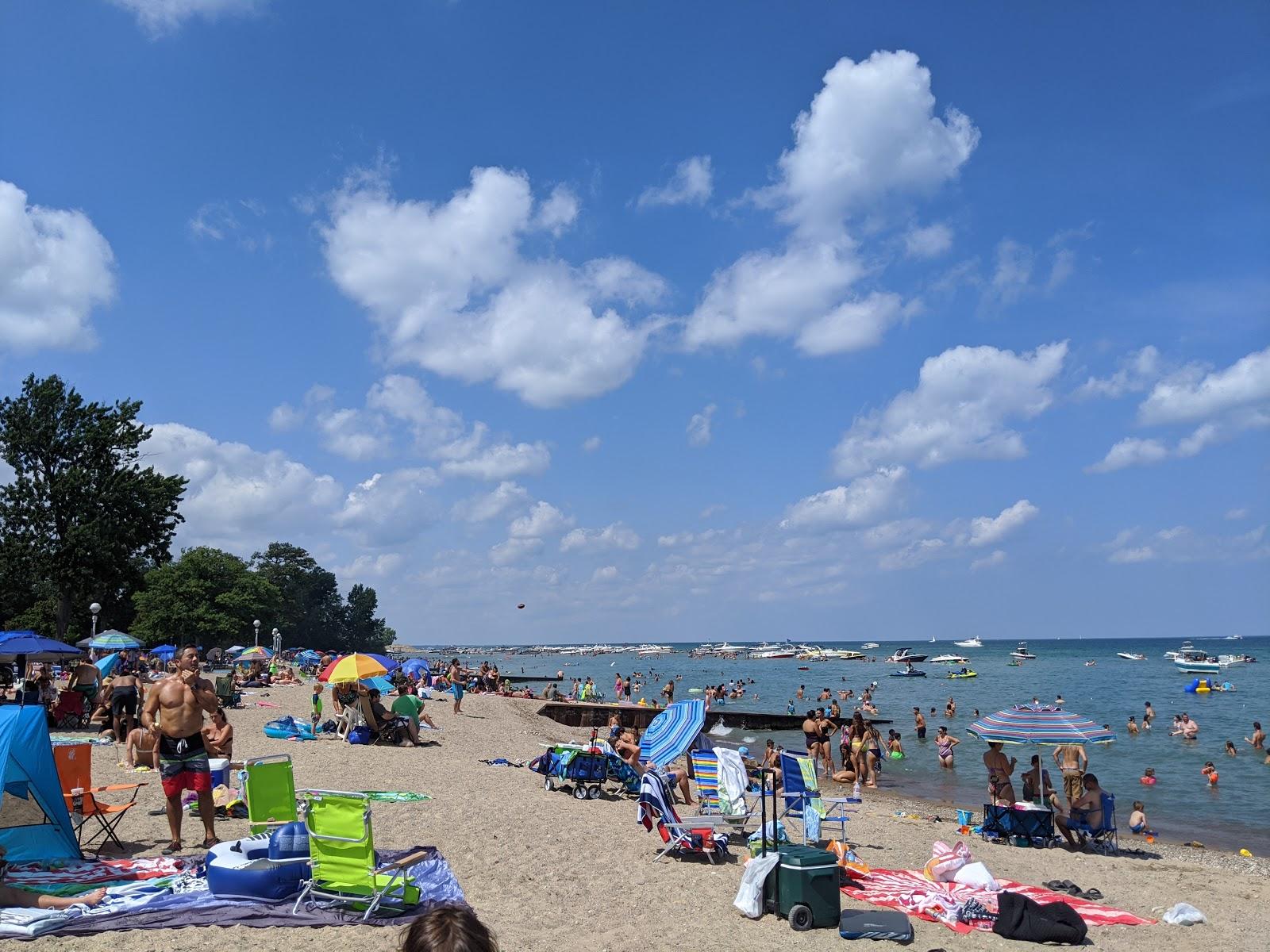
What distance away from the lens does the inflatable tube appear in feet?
21.8

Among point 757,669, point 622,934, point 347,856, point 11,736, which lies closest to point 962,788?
point 622,934

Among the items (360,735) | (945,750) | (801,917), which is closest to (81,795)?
(801,917)

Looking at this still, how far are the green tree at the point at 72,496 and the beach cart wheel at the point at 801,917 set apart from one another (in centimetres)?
3677

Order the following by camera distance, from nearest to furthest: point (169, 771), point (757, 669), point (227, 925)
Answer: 1. point (227, 925)
2. point (169, 771)
3. point (757, 669)

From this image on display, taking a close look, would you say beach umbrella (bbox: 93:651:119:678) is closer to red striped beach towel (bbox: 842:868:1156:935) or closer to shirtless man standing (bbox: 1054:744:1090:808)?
red striped beach towel (bbox: 842:868:1156:935)

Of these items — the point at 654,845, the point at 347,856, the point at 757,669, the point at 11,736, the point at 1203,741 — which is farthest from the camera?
the point at 757,669

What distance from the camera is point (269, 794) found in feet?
26.8

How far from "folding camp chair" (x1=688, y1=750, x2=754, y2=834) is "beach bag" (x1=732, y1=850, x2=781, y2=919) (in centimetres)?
265

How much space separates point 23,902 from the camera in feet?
20.0

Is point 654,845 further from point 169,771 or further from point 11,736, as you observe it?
point 11,736

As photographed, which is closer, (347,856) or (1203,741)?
(347,856)

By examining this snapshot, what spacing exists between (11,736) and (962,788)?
17.9 m

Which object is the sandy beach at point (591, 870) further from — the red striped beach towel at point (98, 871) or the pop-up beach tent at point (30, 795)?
the pop-up beach tent at point (30, 795)

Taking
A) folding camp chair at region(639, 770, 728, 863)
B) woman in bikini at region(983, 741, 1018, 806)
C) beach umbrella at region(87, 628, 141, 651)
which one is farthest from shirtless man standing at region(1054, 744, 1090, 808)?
beach umbrella at region(87, 628, 141, 651)
